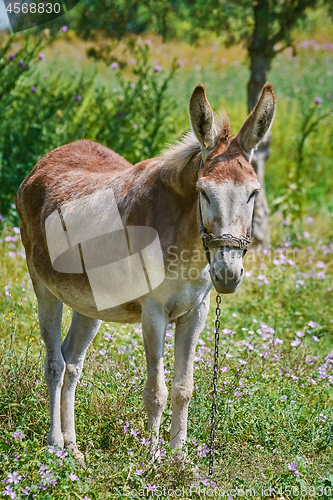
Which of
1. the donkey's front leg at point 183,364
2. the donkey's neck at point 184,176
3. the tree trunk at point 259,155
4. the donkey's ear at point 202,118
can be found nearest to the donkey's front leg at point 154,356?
the donkey's front leg at point 183,364

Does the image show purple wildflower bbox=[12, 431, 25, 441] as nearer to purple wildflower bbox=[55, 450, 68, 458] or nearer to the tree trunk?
purple wildflower bbox=[55, 450, 68, 458]

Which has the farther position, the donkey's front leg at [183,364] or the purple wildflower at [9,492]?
the donkey's front leg at [183,364]

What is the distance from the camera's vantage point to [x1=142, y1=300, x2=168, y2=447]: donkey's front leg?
2873 mm

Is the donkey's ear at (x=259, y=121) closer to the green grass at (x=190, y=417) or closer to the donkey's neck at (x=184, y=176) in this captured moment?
the donkey's neck at (x=184, y=176)

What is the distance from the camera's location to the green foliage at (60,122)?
22.3 ft

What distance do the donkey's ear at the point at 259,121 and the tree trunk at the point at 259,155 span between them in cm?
432

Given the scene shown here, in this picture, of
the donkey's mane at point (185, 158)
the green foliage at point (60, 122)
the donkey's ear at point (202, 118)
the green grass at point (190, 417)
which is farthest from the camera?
the green foliage at point (60, 122)

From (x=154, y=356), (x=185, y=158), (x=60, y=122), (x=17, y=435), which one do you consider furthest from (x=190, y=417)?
(x=60, y=122)

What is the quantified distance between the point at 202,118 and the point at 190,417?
1972 millimetres

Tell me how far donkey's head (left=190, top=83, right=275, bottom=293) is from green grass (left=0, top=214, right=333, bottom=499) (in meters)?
1.19

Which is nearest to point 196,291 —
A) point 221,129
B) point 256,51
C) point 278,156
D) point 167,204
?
point 167,204

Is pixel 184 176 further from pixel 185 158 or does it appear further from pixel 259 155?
pixel 259 155

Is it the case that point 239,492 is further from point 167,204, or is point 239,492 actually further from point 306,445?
point 167,204

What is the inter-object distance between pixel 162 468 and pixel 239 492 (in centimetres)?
43
